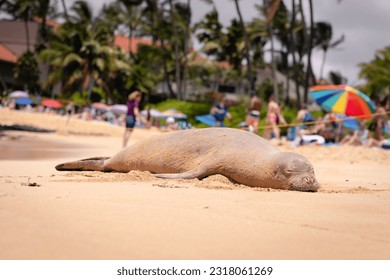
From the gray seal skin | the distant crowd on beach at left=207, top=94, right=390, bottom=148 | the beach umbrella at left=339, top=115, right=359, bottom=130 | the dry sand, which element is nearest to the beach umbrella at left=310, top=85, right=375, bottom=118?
the distant crowd on beach at left=207, top=94, right=390, bottom=148

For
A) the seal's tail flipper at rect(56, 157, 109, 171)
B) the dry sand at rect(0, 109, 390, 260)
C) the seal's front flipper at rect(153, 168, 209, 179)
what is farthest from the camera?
the seal's tail flipper at rect(56, 157, 109, 171)

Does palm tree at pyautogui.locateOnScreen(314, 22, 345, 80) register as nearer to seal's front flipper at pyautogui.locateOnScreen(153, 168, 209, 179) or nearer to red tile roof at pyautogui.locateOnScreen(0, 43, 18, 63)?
red tile roof at pyautogui.locateOnScreen(0, 43, 18, 63)

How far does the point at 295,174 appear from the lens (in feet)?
16.8

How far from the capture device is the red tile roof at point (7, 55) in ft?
159

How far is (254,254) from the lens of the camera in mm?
2547

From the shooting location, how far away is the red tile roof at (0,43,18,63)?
48594 mm

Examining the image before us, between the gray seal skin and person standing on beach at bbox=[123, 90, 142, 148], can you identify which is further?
person standing on beach at bbox=[123, 90, 142, 148]

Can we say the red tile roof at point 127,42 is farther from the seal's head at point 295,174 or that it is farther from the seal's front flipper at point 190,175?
the seal's head at point 295,174

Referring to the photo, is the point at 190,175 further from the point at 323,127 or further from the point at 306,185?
the point at 323,127

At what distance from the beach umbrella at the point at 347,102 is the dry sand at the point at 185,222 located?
31.8 ft

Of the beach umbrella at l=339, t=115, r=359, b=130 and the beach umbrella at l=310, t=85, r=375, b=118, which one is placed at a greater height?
the beach umbrella at l=310, t=85, r=375, b=118

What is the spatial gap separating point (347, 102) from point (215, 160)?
9844mm

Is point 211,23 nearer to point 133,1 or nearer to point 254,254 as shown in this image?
point 133,1

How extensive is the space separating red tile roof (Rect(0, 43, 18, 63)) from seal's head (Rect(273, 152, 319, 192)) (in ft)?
155
